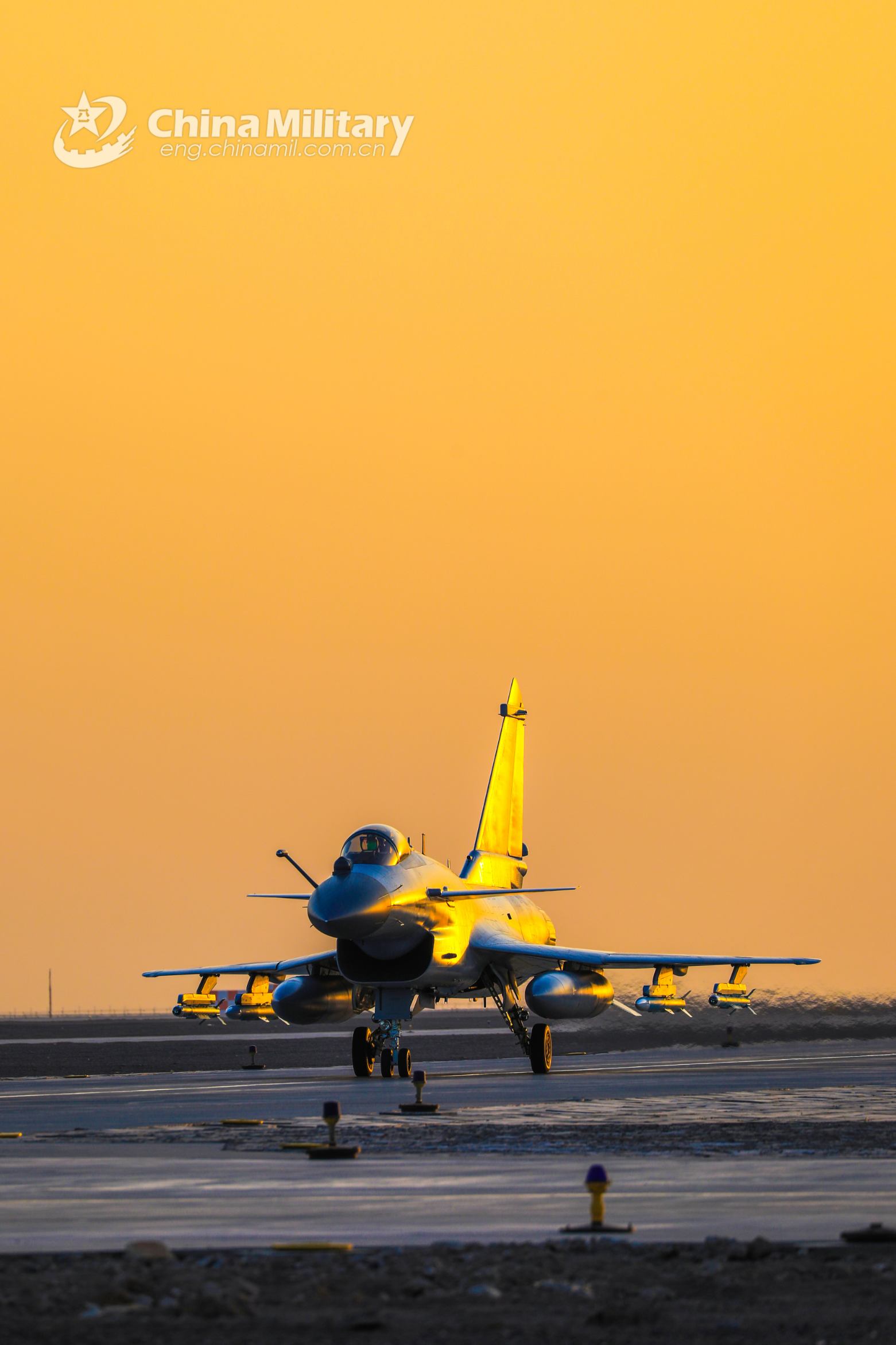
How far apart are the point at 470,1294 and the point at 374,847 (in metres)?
27.9

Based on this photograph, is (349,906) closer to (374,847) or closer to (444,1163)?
(374,847)

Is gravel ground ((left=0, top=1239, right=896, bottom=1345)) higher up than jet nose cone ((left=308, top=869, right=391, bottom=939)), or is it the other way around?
jet nose cone ((left=308, top=869, right=391, bottom=939))

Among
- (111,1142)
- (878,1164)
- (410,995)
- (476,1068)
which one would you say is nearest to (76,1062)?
(476,1068)

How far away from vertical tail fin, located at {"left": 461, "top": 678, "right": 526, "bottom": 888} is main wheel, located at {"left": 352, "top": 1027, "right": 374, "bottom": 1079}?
9398 mm

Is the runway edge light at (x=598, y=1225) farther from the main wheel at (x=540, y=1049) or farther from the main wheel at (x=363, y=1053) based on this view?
the main wheel at (x=540, y=1049)

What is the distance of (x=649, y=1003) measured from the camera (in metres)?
46.0

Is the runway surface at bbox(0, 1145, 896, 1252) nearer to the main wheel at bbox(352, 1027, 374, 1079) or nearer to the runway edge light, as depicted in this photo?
the runway edge light

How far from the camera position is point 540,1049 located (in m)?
43.3

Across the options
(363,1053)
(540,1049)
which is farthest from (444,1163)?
(540,1049)

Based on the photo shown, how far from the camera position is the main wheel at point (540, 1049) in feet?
141

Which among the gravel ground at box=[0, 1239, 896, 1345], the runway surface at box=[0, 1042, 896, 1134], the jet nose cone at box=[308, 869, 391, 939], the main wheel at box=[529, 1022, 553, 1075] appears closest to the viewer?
the gravel ground at box=[0, 1239, 896, 1345]

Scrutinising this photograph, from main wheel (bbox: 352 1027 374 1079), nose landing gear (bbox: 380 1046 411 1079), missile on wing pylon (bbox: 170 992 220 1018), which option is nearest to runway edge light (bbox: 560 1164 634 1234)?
nose landing gear (bbox: 380 1046 411 1079)

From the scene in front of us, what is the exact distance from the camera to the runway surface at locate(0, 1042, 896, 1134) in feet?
92.7

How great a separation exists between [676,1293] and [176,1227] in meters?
4.54
